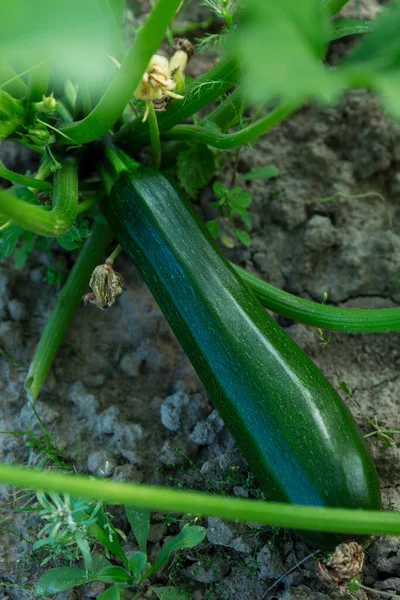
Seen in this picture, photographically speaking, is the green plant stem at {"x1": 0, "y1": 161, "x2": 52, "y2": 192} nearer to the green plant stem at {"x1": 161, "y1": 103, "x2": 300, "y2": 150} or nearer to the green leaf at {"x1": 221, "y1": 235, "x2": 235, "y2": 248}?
the green plant stem at {"x1": 161, "y1": 103, "x2": 300, "y2": 150}

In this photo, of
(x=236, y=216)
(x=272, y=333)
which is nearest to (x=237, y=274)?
(x=272, y=333)

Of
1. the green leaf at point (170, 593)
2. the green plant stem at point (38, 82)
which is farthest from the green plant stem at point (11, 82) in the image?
the green leaf at point (170, 593)

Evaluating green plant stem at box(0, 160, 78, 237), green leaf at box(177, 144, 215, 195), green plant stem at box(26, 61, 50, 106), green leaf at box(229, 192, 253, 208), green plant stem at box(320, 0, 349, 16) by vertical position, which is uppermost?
green plant stem at box(26, 61, 50, 106)

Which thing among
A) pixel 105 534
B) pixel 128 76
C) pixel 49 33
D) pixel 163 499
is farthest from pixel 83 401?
pixel 49 33

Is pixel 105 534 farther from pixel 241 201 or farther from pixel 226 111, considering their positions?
pixel 226 111

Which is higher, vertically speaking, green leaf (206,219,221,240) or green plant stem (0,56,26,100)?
green plant stem (0,56,26,100)

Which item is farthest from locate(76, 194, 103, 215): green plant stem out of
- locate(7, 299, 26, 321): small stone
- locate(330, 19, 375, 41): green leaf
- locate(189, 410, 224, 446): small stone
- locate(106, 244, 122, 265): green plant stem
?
locate(330, 19, 375, 41): green leaf

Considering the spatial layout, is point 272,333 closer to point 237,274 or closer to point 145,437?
point 237,274
